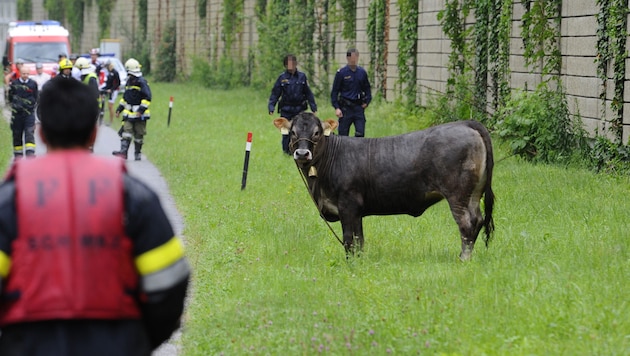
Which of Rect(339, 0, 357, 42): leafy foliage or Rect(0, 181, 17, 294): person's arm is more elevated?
Rect(339, 0, 357, 42): leafy foliage

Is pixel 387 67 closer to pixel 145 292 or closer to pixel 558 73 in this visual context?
pixel 558 73

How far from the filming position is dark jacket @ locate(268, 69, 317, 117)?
20047mm

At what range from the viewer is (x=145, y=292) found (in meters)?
4.02

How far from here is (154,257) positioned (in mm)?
4004

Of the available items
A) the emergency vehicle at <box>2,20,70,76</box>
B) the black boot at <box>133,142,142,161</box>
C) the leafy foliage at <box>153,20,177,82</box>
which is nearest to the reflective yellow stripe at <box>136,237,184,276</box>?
the black boot at <box>133,142,142,161</box>

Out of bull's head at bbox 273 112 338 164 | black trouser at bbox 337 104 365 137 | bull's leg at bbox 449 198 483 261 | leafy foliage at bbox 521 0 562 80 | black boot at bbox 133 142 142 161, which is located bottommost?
black boot at bbox 133 142 142 161

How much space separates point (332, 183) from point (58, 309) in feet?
23.2

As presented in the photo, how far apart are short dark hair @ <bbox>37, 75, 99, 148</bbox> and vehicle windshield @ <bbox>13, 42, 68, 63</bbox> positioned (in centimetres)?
3699

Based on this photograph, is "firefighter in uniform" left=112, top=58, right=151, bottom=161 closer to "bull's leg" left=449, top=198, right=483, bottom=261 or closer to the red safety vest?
"bull's leg" left=449, top=198, right=483, bottom=261

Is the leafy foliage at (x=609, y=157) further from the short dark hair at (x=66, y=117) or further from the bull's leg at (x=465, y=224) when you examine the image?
the short dark hair at (x=66, y=117)

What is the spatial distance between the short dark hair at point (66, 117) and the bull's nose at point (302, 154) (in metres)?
6.49

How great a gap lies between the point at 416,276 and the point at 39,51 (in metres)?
33.1

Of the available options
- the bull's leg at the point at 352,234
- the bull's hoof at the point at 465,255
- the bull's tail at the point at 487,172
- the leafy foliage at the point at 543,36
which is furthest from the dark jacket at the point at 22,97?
the bull's hoof at the point at 465,255

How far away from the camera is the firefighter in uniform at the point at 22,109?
65.0 feet
